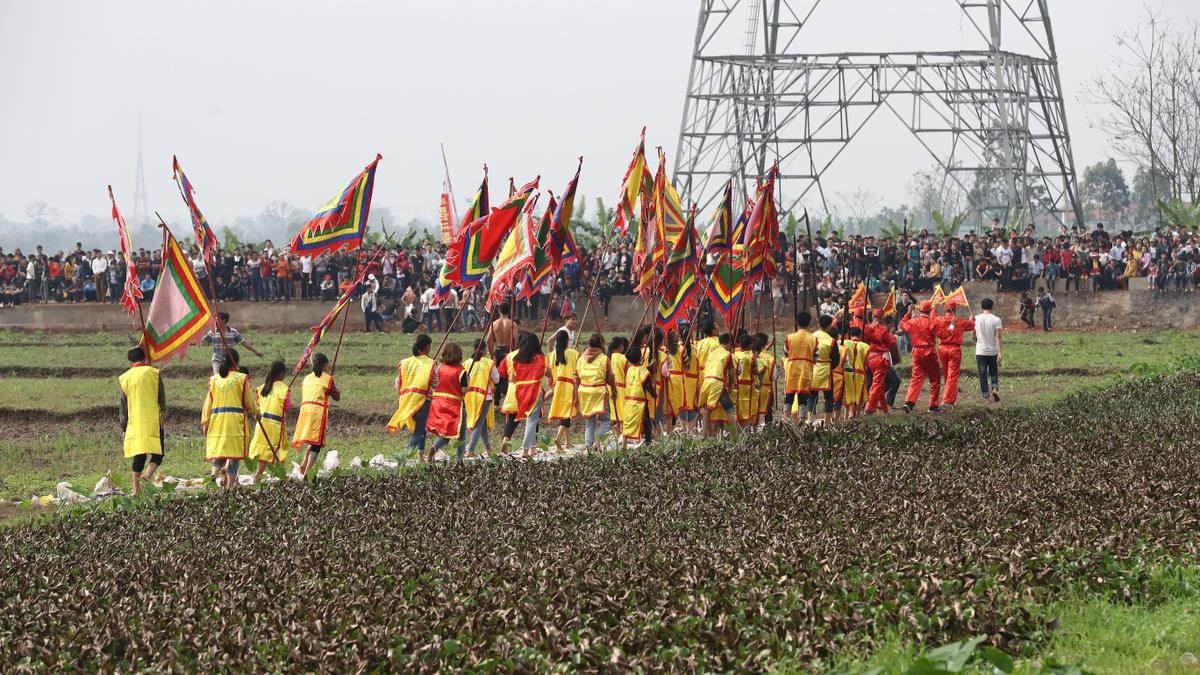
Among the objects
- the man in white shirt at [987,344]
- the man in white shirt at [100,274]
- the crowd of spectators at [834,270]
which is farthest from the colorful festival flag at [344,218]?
the man in white shirt at [100,274]

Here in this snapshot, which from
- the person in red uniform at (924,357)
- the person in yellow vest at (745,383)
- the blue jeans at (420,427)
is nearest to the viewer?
the blue jeans at (420,427)

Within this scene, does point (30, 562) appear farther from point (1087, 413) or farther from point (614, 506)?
point (1087, 413)

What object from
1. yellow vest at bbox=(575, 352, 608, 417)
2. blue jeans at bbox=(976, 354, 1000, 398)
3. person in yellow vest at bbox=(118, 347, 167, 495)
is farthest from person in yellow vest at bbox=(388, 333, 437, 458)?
blue jeans at bbox=(976, 354, 1000, 398)

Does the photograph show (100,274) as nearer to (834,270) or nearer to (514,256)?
(834,270)

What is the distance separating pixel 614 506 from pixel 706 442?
540cm

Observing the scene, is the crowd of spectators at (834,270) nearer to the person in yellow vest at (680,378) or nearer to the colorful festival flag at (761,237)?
the colorful festival flag at (761,237)

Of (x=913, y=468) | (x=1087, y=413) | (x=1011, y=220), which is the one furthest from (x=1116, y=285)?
(x=913, y=468)

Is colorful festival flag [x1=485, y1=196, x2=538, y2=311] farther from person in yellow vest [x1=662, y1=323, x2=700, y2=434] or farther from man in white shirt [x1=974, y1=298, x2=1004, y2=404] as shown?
man in white shirt [x1=974, y1=298, x2=1004, y2=404]

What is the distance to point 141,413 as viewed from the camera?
17484 mm

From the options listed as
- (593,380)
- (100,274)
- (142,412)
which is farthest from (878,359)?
(100,274)

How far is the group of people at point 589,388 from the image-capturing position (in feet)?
57.8

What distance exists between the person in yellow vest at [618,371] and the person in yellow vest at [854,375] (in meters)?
3.11

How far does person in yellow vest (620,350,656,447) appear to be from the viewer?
20.6 meters

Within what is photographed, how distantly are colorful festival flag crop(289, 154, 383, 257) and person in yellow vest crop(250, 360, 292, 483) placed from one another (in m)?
1.56
